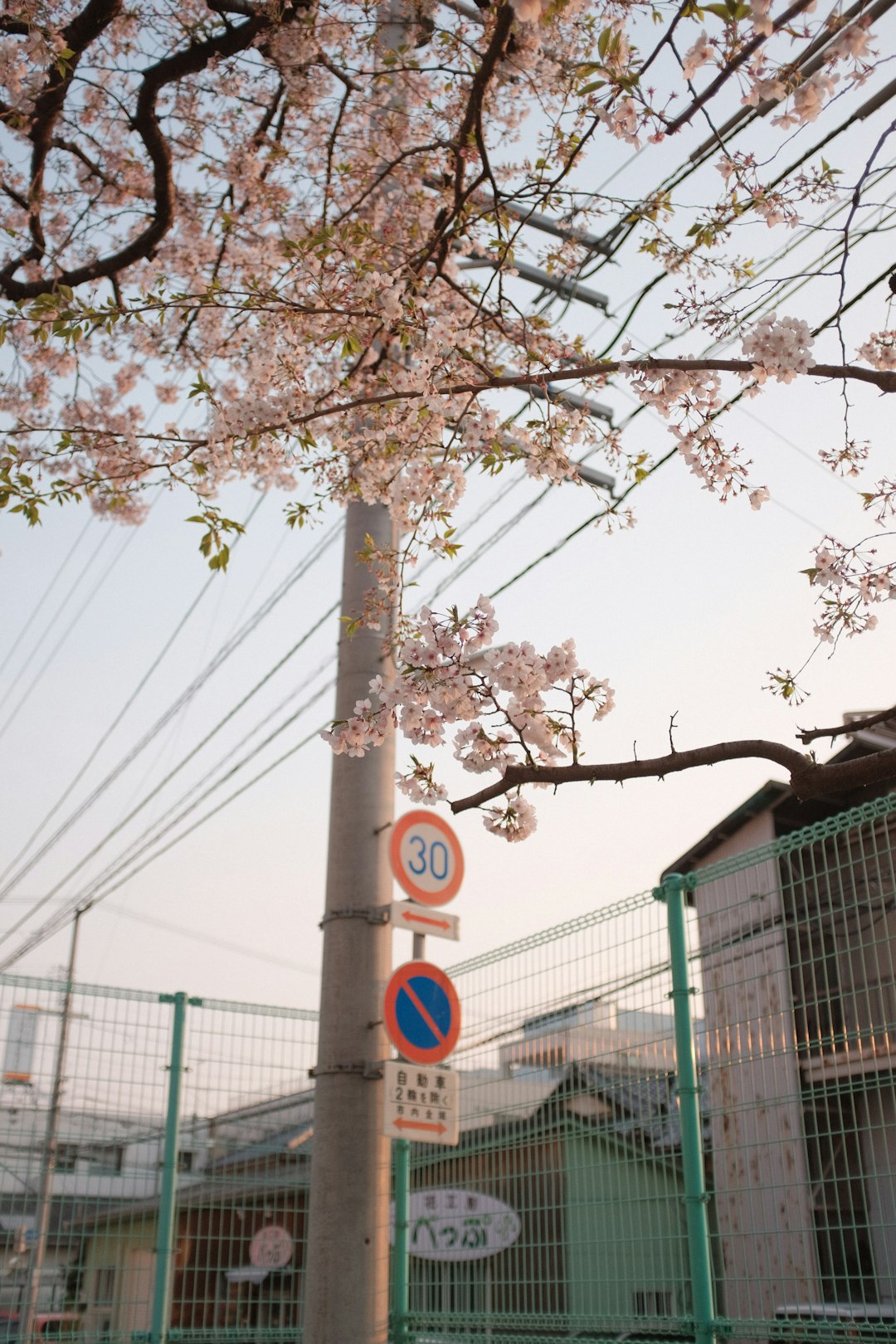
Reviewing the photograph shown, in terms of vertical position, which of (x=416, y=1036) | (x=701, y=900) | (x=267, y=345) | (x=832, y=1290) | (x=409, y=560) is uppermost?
(x=267, y=345)

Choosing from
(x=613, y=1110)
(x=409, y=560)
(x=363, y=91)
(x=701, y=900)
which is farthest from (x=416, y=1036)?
(x=363, y=91)

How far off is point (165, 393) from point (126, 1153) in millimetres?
5031

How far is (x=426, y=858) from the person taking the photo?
5.08 m

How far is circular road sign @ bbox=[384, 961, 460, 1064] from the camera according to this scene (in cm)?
461

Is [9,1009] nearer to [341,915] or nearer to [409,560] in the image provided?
[341,915]

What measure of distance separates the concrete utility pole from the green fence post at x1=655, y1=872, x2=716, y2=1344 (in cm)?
144

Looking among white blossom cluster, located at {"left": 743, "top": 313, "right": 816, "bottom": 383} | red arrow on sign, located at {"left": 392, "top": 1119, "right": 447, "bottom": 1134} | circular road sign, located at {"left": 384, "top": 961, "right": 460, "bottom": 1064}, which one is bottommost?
red arrow on sign, located at {"left": 392, "top": 1119, "right": 447, "bottom": 1134}

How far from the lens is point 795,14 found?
268 cm

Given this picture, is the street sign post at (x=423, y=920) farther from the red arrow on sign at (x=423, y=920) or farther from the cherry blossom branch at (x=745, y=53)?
the cherry blossom branch at (x=745, y=53)

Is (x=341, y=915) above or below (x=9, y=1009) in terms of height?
above

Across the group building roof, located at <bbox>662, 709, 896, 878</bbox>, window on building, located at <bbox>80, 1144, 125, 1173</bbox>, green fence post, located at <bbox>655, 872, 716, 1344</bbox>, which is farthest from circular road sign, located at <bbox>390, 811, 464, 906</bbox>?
building roof, located at <bbox>662, 709, 896, 878</bbox>

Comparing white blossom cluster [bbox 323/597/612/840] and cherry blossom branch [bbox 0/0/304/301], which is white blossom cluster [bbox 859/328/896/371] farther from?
cherry blossom branch [bbox 0/0/304/301]

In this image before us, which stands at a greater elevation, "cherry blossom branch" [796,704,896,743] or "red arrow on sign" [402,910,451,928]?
"red arrow on sign" [402,910,451,928]

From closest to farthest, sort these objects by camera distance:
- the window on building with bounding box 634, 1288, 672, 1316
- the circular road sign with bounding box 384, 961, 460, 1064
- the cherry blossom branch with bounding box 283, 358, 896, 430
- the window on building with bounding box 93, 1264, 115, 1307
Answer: the cherry blossom branch with bounding box 283, 358, 896, 430, the window on building with bounding box 634, 1288, 672, 1316, the circular road sign with bounding box 384, 961, 460, 1064, the window on building with bounding box 93, 1264, 115, 1307
